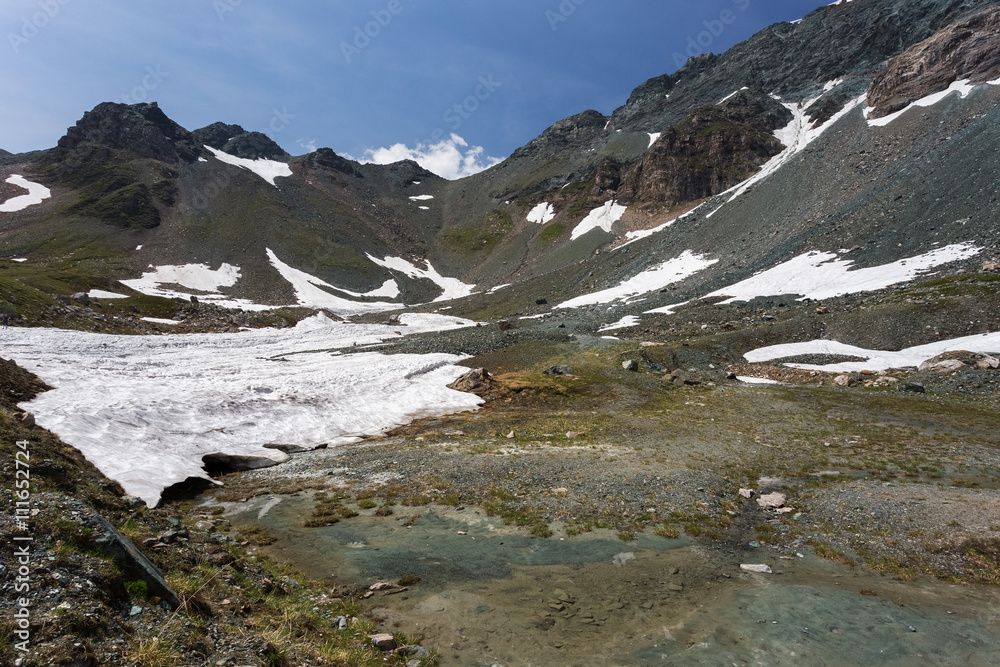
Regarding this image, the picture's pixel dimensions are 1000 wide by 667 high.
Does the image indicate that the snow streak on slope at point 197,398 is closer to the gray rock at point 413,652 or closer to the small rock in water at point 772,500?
the gray rock at point 413,652

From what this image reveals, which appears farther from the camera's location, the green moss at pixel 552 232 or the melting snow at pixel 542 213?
the melting snow at pixel 542 213

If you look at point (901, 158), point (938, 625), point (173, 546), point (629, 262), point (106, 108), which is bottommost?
point (938, 625)

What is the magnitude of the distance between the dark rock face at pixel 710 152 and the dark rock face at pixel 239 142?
148547 mm

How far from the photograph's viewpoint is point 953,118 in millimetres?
64375

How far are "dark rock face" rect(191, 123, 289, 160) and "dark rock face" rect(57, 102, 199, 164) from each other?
52.8 ft

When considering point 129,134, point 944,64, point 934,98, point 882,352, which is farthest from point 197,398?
point 129,134

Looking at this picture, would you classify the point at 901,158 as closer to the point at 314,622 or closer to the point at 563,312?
the point at 563,312

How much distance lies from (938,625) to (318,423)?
24.5 m

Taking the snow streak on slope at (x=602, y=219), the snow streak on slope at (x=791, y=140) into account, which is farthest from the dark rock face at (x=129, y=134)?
the snow streak on slope at (x=791, y=140)

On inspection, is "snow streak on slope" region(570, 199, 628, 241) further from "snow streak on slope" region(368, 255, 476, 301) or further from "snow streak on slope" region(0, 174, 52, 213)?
"snow streak on slope" region(0, 174, 52, 213)

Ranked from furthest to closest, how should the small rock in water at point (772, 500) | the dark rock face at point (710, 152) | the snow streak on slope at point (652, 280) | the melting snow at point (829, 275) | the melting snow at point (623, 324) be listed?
the dark rock face at point (710, 152) → the snow streak on slope at point (652, 280) → the melting snow at point (623, 324) → the melting snow at point (829, 275) → the small rock in water at point (772, 500)

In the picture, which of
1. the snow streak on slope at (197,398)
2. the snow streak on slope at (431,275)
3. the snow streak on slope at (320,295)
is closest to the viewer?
the snow streak on slope at (197,398)

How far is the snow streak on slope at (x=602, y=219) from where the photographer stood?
368ft

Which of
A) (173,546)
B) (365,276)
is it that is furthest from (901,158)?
(365,276)
